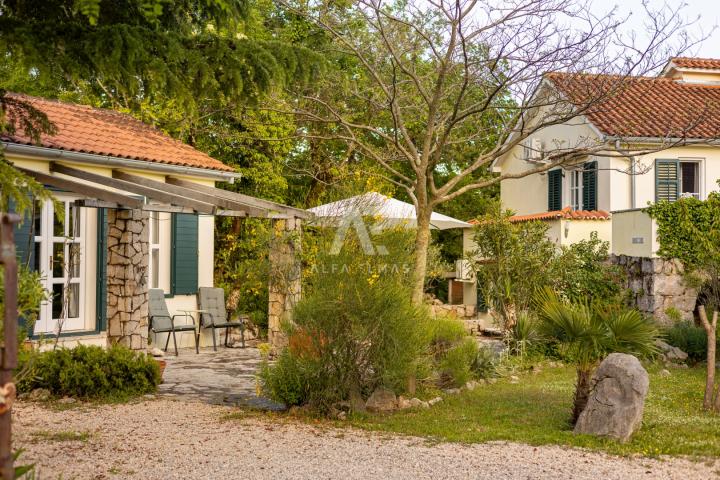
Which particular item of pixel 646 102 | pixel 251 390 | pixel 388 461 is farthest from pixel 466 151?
pixel 388 461

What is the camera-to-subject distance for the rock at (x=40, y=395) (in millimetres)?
9562

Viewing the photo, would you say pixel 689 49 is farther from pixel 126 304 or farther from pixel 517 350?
pixel 126 304

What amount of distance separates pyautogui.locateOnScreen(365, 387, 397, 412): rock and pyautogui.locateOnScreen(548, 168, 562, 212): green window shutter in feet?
47.9

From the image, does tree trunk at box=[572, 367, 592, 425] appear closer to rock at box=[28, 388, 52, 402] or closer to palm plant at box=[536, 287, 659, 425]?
palm plant at box=[536, 287, 659, 425]

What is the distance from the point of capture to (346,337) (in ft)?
28.9

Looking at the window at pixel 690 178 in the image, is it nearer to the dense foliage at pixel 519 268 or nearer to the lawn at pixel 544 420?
the dense foliage at pixel 519 268

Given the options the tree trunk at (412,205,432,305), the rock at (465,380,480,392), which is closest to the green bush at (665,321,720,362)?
the rock at (465,380,480,392)

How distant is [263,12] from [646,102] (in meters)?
10.2

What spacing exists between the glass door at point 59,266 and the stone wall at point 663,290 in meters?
10.5

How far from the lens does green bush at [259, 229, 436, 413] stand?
875 cm

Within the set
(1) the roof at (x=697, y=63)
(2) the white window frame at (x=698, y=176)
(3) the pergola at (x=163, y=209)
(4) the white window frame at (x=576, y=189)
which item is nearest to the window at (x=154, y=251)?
(3) the pergola at (x=163, y=209)

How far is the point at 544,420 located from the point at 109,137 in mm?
8735

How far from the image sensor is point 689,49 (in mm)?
11602

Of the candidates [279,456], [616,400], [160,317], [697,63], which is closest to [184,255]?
[160,317]
